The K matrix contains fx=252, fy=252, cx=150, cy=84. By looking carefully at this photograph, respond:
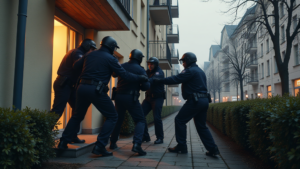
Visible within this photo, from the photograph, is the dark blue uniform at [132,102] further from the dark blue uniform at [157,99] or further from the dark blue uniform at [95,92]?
the dark blue uniform at [157,99]

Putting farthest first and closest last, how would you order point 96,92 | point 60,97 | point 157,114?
point 157,114 < point 60,97 < point 96,92

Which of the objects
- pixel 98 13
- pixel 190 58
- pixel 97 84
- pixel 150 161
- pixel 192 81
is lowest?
pixel 150 161

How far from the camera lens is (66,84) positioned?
4535 mm

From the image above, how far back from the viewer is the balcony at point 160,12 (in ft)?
54.4

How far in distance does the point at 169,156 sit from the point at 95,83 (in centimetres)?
189

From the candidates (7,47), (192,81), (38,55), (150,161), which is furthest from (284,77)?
(7,47)

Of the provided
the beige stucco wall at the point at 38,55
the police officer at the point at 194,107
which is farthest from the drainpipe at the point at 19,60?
the police officer at the point at 194,107

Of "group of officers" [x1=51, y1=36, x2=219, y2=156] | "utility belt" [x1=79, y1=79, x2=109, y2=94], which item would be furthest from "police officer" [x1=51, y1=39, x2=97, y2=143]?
"utility belt" [x1=79, y1=79, x2=109, y2=94]

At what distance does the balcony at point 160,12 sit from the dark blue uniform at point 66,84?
41.3ft

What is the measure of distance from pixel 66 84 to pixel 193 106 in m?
2.35

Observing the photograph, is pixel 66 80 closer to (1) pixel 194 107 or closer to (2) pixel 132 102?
(2) pixel 132 102

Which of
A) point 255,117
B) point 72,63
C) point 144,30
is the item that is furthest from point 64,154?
point 144,30

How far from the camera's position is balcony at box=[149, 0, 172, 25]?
653 inches

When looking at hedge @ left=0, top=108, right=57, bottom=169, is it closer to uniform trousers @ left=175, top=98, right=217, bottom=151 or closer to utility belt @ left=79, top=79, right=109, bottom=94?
utility belt @ left=79, top=79, right=109, bottom=94
